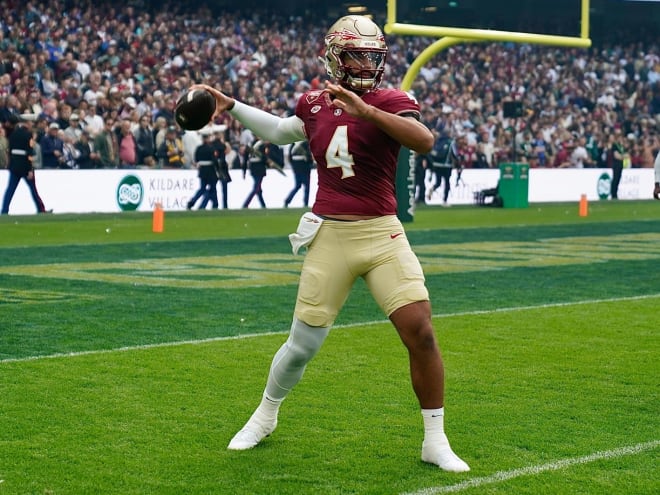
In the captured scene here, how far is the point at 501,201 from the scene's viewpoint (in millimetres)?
25641

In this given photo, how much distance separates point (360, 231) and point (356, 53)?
708mm

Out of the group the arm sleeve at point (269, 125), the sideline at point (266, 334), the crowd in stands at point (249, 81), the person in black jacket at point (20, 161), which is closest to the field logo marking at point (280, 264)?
the sideline at point (266, 334)

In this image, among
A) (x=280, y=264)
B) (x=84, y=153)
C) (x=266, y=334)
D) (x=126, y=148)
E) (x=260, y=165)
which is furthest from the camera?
(x=260, y=165)

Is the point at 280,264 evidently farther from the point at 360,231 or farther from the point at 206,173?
the point at 206,173

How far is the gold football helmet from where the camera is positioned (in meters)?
4.83

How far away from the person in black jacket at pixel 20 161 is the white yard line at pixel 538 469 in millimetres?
15458

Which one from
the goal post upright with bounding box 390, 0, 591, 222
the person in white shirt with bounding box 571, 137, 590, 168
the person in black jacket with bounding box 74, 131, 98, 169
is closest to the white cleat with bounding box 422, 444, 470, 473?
the goal post upright with bounding box 390, 0, 591, 222

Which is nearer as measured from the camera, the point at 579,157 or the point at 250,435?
the point at 250,435

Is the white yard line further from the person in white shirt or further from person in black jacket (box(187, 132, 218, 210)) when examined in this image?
the person in white shirt

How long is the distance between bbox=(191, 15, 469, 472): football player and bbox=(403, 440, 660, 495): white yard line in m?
0.16

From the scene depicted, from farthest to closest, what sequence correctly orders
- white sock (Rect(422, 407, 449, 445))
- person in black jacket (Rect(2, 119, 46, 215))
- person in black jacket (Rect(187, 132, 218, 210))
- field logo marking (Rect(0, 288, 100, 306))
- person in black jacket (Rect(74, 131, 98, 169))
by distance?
person in black jacket (Rect(187, 132, 218, 210)), person in black jacket (Rect(74, 131, 98, 169)), person in black jacket (Rect(2, 119, 46, 215)), field logo marking (Rect(0, 288, 100, 306)), white sock (Rect(422, 407, 449, 445))

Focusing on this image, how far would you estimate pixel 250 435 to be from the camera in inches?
205

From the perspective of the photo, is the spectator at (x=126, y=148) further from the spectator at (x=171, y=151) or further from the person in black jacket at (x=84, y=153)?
the person in black jacket at (x=84, y=153)

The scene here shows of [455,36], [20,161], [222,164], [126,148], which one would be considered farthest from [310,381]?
[222,164]
